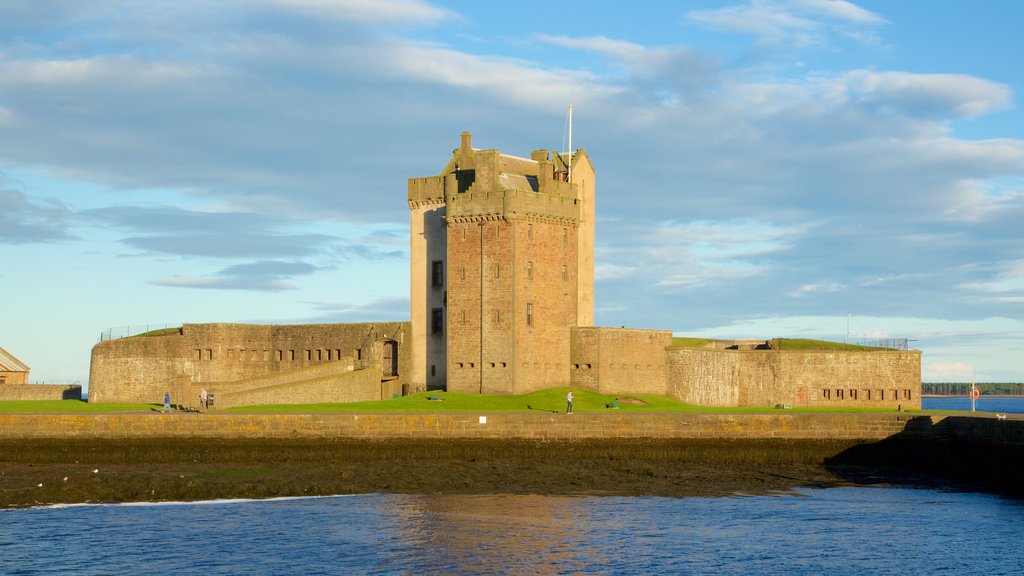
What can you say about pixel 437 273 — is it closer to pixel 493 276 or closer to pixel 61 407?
pixel 493 276

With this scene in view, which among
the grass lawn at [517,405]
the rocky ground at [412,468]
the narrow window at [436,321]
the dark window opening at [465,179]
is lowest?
the rocky ground at [412,468]

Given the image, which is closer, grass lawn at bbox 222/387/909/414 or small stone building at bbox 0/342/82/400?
grass lawn at bbox 222/387/909/414

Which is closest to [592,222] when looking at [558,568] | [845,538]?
[845,538]

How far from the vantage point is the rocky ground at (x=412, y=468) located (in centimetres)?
4109

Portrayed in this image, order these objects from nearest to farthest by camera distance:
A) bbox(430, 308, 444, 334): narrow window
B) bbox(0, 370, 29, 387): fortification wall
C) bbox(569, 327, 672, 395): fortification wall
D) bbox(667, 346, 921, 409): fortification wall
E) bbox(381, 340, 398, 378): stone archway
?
1. bbox(569, 327, 672, 395): fortification wall
2. bbox(430, 308, 444, 334): narrow window
3. bbox(667, 346, 921, 409): fortification wall
4. bbox(381, 340, 398, 378): stone archway
5. bbox(0, 370, 29, 387): fortification wall

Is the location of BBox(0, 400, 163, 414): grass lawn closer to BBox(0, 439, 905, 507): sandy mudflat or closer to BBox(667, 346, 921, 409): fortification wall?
BBox(0, 439, 905, 507): sandy mudflat

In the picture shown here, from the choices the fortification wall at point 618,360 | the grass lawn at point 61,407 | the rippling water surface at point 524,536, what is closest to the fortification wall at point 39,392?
the grass lawn at point 61,407

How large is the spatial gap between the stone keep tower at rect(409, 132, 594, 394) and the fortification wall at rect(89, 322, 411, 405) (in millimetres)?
4279

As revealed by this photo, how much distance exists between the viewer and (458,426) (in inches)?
2014

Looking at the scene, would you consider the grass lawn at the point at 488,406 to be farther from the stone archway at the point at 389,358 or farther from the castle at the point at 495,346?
the stone archway at the point at 389,358

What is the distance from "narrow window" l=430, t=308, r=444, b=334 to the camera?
2657 inches

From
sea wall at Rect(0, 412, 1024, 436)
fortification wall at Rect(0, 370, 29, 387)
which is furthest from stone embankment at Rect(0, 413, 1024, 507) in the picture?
fortification wall at Rect(0, 370, 29, 387)

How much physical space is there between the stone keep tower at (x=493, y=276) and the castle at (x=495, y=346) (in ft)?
0.27

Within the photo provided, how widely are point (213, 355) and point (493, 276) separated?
19248 millimetres
